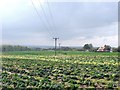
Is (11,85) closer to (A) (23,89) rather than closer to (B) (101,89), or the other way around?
(A) (23,89)

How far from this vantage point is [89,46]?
105562 millimetres

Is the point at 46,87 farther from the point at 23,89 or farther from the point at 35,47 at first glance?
the point at 35,47

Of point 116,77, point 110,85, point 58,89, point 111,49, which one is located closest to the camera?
point 58,89

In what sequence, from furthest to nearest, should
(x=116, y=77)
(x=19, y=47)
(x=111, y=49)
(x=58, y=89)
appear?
(x=19, y=47)
(x=111, y=49)
(x=116, y=77)
(x=58, y=89)

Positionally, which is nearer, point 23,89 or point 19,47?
point 23,89

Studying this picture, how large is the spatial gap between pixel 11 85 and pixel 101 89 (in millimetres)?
4512

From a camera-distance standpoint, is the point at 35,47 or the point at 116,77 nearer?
the point at 116,77

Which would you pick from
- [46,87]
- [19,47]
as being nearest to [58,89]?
[46,87]

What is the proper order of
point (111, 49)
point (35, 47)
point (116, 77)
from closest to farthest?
1. point (116, 77)
2. point (111, 49)
3. point (35, 47)

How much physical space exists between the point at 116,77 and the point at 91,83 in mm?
3231

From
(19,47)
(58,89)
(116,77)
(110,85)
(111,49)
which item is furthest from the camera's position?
(19,47)

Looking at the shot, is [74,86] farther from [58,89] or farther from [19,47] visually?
[19,47]

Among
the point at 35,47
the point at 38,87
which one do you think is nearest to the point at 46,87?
the point at 38,87

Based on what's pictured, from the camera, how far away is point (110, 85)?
42.6ft
